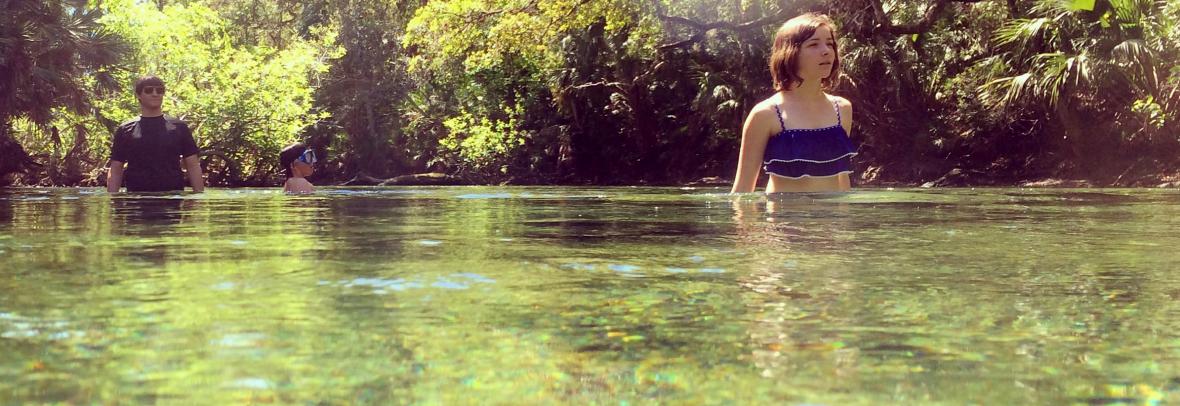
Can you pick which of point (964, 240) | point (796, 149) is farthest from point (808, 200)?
point (964, 240)

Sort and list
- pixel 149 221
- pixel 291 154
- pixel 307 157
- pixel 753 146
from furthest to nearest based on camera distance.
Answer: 1. pixel 291 154
2. pixel 307 157
3. pixel 753 146
4. pixel 149 221

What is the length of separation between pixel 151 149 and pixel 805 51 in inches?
236

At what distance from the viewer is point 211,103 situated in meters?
32.9

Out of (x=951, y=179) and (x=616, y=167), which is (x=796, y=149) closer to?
(x=951, y=179)

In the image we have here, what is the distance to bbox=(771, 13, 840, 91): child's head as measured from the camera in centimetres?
794

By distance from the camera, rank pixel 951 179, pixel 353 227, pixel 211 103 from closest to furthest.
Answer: pixel 353 227 < pixel 951 179 < pixel 211 103

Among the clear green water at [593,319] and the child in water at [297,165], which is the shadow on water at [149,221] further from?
the child in water at [297,165]

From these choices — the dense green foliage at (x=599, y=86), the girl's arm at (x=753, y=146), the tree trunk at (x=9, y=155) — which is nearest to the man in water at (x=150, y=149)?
the girl's arm at (x=753, y=146)

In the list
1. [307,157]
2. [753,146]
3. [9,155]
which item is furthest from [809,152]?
[9,155]

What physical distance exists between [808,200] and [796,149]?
390 millimetres

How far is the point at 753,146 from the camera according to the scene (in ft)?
27.0

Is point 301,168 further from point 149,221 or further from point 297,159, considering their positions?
point 149,221

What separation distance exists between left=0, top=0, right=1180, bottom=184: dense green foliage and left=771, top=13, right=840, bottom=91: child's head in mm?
13822

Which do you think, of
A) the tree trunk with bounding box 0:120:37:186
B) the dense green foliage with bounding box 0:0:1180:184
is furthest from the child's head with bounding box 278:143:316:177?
the tree trunk with bounding box 0:120:37:186
